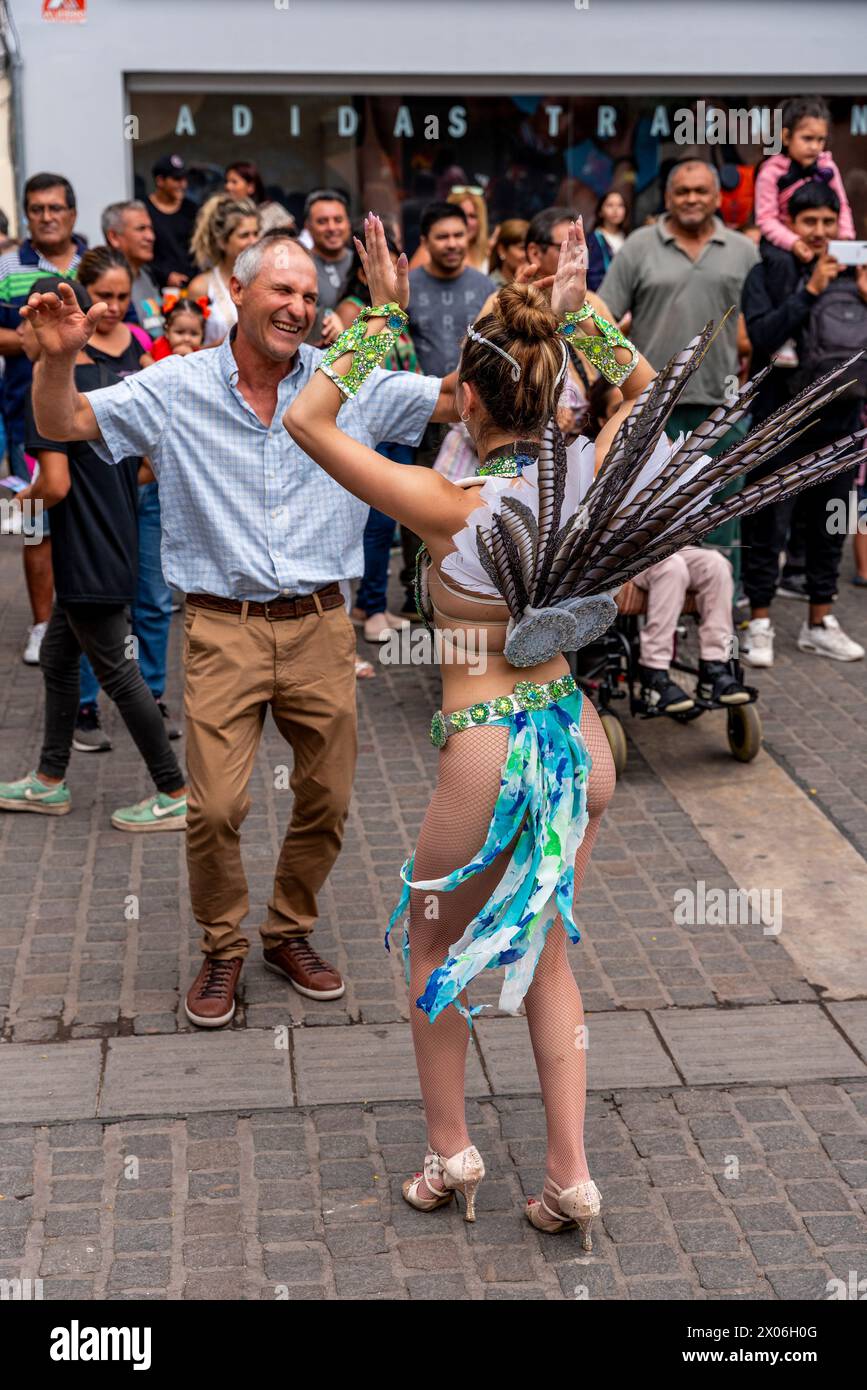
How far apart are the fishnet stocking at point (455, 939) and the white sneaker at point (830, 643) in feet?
16.3

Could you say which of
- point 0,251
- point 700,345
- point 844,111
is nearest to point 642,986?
point 700,345

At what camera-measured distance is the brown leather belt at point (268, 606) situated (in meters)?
4.70

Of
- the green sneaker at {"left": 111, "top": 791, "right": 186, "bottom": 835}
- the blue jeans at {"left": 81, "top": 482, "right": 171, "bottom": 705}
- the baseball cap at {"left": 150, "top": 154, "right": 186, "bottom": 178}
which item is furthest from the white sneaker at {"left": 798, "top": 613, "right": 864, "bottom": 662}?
the baseball cap at {"left": 150, "top": 154, "right": 186, "bottom": 178}

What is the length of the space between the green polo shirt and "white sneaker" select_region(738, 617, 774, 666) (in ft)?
3.78

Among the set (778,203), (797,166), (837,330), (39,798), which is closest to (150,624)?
(39,798)

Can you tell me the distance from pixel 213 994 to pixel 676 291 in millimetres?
4932

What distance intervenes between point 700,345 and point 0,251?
28.3 ft

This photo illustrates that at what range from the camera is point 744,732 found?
7.00 meters

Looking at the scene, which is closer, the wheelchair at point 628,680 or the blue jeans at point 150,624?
the wheelchair at point 628,680

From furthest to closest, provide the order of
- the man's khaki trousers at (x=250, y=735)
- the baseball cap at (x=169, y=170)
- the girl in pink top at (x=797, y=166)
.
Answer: the baseball cap at (x=169, y=170), the girl in pink top at (x=797, y=166), the man's khaki trousers at (x=250, y=735)

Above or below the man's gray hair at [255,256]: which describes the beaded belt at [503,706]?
below

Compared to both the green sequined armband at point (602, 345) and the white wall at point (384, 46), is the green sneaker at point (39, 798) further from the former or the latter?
the white wall at point (384, 46)

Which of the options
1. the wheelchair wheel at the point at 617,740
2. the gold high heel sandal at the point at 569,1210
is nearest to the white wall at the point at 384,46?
the wheelchair wheel at the point at 617,740

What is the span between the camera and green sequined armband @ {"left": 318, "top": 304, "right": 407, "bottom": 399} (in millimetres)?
3551
